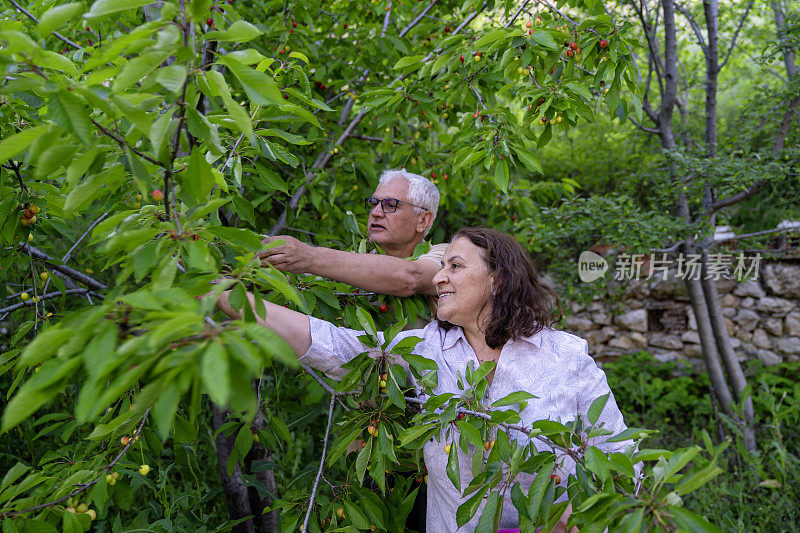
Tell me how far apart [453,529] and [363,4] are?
285 centimetres

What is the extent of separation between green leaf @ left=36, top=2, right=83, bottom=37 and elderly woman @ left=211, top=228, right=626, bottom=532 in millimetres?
723

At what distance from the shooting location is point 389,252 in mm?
2398

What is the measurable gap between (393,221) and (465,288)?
2.33 ft

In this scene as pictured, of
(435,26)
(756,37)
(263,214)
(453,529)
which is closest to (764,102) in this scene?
(756,37)

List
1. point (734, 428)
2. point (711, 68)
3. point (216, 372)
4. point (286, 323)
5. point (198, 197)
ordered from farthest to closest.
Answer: point (711, 68), point (734, 428), point (286, 323), point (198, 197), point (216, 372)

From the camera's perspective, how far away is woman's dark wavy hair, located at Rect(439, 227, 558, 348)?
1663mm

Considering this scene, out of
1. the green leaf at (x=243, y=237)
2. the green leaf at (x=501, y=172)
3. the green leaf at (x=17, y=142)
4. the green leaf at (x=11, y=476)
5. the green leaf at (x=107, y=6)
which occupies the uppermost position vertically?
the green leaf at (x=107, y=6)

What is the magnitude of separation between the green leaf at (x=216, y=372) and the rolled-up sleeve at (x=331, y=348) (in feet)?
2.59

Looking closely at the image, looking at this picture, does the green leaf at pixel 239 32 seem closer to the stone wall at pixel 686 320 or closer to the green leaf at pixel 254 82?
the green leaf at pixel 254 82

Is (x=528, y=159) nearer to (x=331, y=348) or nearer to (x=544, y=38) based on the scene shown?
(x=544, y=38)

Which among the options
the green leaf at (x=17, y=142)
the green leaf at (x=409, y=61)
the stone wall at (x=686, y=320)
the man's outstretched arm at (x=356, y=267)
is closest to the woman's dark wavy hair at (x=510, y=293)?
the man's outstretched arm at (x=356, y=267)

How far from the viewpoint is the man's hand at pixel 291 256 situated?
1.65m

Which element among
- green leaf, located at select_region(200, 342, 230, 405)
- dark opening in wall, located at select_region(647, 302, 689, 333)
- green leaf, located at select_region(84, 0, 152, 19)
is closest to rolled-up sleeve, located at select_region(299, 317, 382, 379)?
green leaf, located at select_region(200, 342, 230, 405)

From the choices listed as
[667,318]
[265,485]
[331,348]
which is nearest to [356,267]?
[331,348]
